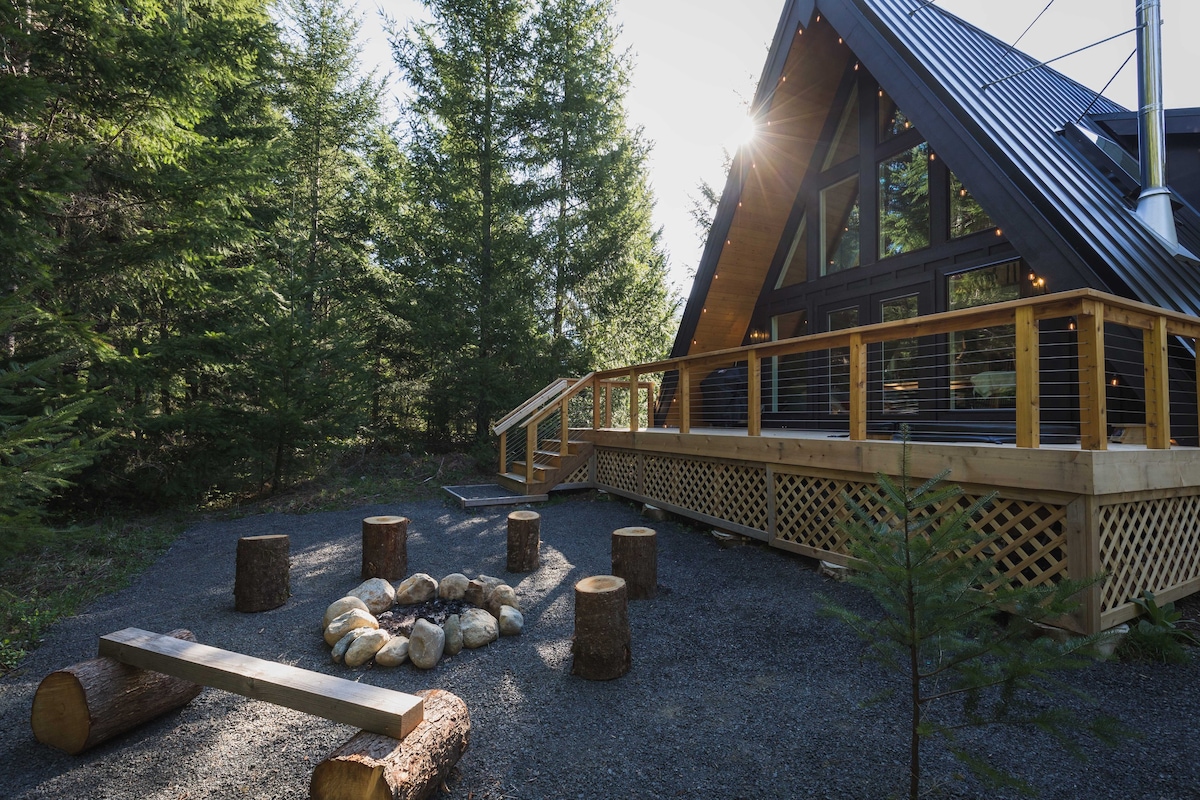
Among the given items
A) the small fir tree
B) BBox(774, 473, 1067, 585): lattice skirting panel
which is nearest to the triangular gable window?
BBox(774, 473, 1067, 585): lattice skirting panel

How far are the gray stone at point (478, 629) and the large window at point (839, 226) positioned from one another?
23.3 feet

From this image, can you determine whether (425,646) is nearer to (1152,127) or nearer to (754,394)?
(754,394)

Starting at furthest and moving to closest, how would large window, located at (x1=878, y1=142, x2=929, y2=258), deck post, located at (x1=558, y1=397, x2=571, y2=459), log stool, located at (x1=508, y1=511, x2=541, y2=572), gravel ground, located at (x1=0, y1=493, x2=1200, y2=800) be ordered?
1. deck post, located at (x1=558, y1=397, x2=571, y2=459)
2. large window, located at (x1=878, y1=142, x2=929, y2=258)
3. log stool, located at (x1=508, y1=511, x2=541, y2=572)
4. gravel ground, located at (x1=0, y1=493, x2=1200, y2=800)

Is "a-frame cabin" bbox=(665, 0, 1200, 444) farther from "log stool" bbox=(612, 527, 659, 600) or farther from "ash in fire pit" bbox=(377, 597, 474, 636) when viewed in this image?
"ash in fire pit" bbox=(377, 597, 474, 636)

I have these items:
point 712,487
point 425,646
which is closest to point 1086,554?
point 712,487

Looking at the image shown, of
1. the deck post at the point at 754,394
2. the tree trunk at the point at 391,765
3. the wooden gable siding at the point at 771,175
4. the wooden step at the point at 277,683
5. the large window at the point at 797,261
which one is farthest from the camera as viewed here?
the large window at the point at 797,261

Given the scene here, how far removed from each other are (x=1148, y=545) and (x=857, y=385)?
2.35m

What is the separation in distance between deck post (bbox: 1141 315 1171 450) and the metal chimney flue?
2.33 m

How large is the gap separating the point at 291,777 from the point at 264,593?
2.43m

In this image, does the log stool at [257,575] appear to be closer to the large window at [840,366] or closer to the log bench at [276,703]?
the log bench at [276,703]

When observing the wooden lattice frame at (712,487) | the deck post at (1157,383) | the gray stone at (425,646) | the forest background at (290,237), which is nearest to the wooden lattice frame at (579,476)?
the wooden lattice frame at (712,487)

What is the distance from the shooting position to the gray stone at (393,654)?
12.0 feet

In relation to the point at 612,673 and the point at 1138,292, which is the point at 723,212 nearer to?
the point at 1138,292

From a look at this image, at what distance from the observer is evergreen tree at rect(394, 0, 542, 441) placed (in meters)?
12.3
